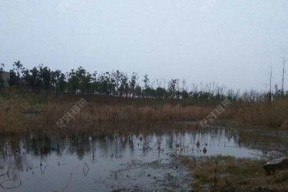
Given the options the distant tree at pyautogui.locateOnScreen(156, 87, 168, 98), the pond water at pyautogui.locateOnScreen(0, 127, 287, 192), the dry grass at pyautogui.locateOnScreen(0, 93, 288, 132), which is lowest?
the pond water at pyautogui.locateOnScreen(0, 127, 287, 192)

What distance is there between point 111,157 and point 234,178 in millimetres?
4464

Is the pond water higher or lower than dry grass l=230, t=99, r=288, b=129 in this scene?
lower

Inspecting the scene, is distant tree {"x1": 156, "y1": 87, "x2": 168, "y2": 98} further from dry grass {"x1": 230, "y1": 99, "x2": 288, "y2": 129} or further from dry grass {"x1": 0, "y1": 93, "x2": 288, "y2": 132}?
dry grass {"x1": 230, "y1": 99, "x2": 288, "y2": 129}

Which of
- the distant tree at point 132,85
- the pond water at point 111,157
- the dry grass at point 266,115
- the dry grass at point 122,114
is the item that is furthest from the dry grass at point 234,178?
the distant tree at point 132,85

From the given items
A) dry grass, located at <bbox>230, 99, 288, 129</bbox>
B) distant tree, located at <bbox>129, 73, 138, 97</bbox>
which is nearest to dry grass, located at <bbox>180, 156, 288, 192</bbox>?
dry grass, located at <bbox>230, 99, 288, 129</bbox>

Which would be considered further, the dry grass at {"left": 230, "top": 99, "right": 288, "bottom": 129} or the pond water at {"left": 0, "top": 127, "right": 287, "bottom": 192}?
the dry grass at {"left": 230, "top": 99, "right": 288, "bottom": 129}

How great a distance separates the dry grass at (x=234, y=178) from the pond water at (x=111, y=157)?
34 cm

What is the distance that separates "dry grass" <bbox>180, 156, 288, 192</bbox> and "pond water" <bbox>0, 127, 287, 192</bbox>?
0.34m

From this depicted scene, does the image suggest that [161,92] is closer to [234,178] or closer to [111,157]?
[111,157]

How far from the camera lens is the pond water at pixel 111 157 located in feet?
26.1

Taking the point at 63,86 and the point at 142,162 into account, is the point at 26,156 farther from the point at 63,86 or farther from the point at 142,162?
the point at 63,86

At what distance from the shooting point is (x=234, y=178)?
763cm

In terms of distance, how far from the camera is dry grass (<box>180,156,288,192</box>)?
671 centimetres

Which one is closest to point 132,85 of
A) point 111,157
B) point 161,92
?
point 161,92
